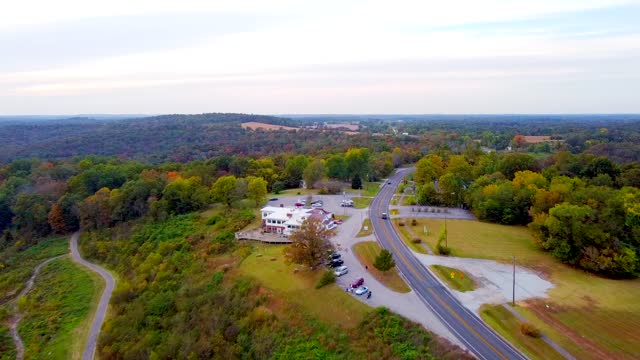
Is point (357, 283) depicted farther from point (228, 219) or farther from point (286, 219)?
point (228, 219)

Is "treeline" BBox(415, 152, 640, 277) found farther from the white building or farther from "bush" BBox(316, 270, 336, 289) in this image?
"bush" BBox(316, 270, 336, 289)

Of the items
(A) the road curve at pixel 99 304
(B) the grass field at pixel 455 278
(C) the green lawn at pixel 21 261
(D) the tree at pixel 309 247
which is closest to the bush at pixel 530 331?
(B) the grass field at pixel 455 278

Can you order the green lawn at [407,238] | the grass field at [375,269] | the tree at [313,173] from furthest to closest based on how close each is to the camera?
the tree at [313,173]
the green lawn at [407,238]
the grass field at [375,269]

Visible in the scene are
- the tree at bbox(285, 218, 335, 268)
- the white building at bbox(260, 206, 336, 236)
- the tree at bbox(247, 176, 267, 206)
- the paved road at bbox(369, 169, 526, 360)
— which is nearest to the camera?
the paved road at bbox(369, 169, 526, 360)

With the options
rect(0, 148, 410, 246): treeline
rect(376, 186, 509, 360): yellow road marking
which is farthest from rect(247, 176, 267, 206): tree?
rect(376, 186, 509, 360): yellow road marking

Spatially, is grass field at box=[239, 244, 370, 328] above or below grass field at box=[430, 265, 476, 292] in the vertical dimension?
below

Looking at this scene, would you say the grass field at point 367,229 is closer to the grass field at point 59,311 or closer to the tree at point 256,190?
the tree at point 256,190

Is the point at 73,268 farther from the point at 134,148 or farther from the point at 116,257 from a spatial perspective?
the point at 134,148
